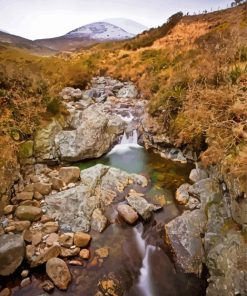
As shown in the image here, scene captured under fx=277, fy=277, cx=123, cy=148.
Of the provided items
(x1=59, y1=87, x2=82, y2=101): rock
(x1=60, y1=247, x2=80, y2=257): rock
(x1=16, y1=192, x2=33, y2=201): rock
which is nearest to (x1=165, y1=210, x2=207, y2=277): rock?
(x1=60, y1=247, x2=80, y2=257): rock

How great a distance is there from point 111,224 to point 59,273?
180cm

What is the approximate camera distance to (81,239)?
5.77 metres

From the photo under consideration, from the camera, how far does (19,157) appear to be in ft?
26.8

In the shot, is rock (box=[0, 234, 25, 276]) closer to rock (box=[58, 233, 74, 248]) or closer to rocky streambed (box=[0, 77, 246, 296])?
rocky streambed (box=[0, 77, 246, 296])

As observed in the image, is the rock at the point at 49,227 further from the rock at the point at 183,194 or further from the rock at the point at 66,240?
the rock at the point at 183,194

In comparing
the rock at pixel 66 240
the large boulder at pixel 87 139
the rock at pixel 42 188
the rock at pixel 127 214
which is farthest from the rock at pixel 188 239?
the large boulder at pixel 87 139

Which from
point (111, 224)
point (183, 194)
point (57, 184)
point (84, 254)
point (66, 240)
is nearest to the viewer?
point (84, 254)

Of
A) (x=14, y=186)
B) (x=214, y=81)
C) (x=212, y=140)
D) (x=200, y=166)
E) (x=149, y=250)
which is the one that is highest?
(x=214, y=81)

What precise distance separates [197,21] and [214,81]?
23.0 m

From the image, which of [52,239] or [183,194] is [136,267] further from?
[183,194]

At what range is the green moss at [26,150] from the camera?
A: 27.4 ft

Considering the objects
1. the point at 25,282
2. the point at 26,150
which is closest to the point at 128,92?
the point at 26,150

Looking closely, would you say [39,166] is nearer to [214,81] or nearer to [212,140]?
[212,140]

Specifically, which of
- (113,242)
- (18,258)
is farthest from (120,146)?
(18,258)
